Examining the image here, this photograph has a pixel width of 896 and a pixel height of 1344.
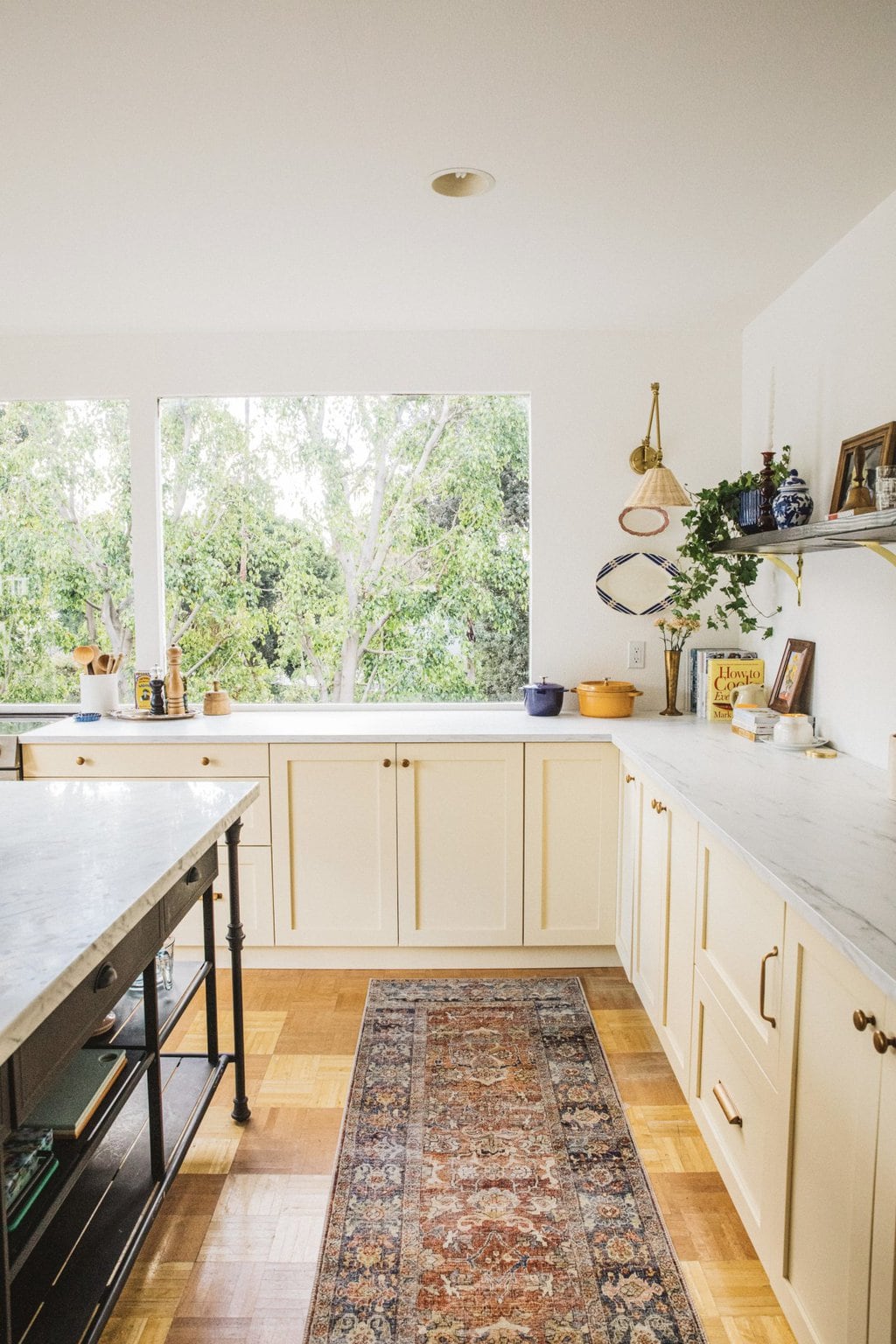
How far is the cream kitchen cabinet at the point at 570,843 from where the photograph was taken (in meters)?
3.05

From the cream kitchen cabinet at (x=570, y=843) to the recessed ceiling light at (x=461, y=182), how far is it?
5.66 ft

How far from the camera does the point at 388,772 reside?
121 inches

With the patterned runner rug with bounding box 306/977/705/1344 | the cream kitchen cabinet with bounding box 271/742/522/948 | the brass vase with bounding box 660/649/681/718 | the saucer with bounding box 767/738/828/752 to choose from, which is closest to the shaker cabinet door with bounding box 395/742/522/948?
the cream kitchen cabinet with bounding box 271/742/522/948

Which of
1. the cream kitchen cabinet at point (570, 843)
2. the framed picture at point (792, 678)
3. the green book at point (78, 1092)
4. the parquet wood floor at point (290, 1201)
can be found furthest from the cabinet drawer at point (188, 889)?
the framed picture at point (792, 678)

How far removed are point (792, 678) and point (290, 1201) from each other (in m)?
2.17

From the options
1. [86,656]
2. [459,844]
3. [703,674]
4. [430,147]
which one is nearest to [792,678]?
[703,674]

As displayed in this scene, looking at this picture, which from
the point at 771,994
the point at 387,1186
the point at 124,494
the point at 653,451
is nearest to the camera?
the point at 771,994

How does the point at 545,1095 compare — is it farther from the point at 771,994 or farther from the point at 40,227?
the point at 40,227

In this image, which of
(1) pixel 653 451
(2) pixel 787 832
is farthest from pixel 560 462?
(2) pixel 787 832

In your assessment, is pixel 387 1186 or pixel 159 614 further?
pixel 159 614

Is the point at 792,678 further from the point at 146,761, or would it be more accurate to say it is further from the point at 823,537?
the point at 146,761

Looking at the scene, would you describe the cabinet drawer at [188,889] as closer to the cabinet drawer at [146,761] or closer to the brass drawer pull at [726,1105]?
the cabinet drawer at [146,761]

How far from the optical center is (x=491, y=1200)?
6.54 feet

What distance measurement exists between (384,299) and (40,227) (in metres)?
1.13
